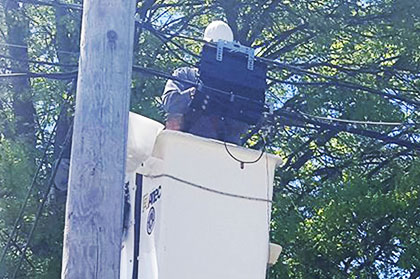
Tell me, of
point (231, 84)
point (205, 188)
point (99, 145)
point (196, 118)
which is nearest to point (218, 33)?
point (231, 84)

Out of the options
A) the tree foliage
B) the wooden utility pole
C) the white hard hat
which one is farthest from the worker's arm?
the tree foliage

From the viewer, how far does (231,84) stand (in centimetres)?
712

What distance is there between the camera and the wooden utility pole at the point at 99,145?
488 centimetres

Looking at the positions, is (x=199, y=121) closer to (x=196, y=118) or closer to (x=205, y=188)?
(x=196, y=118)

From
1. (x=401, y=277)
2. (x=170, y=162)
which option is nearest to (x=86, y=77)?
(x=170, y=162)

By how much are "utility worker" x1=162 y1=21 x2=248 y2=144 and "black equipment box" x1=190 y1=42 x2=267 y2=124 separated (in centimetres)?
6

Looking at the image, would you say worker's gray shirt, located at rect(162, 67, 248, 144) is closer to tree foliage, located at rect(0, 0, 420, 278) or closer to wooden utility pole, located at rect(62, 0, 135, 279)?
wooden utility pole, located at rect(62, 0, 135, 279)

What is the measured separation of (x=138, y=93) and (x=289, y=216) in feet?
9.80

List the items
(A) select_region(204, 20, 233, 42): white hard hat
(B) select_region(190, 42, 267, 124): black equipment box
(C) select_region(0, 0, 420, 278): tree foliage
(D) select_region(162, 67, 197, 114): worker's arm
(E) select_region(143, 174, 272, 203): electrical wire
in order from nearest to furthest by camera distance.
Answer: (E) select_region(143, 174, 272, 203): electrical wire → (B) select_region(190, 42, 267, 124): black equipment box → (D) select_region(162, 67, 197, 114): worker's arm → (A) select_region(204, 20, 233, 42): white hard hat → (C) select_region(0, 0, 420, 278): tree foliage

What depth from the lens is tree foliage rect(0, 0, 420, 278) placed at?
1319cm

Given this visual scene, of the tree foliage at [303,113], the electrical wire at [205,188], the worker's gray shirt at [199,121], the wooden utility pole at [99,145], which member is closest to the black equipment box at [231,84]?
the worker's gray shirt at [199,121]

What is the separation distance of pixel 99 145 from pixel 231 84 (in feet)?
7.52

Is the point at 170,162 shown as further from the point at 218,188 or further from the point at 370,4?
the point at 370,4

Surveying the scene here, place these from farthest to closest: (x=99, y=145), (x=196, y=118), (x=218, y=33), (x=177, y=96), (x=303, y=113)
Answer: (x=303, y=113), (x=218, y=33), (x=177, y=96), (x=196, y=118), (x=99, y=145)
